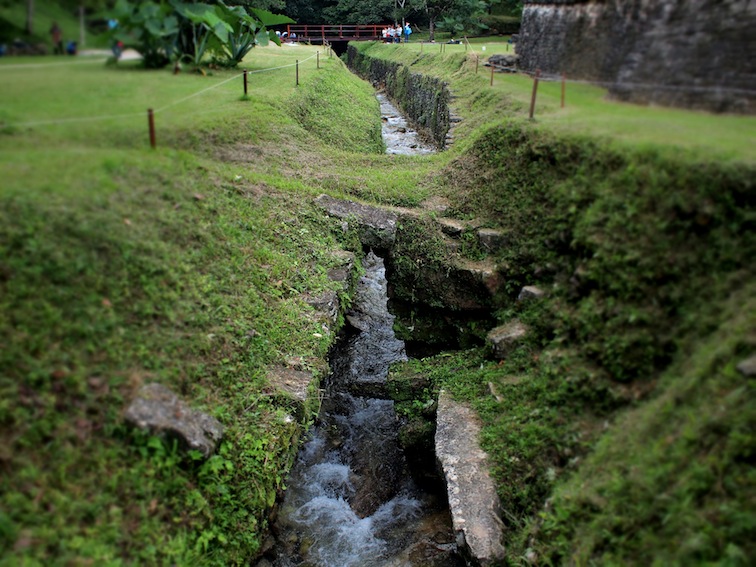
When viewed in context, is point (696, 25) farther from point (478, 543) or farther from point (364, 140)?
point (364, 140)

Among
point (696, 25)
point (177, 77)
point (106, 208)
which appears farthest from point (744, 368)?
point (177, 77)

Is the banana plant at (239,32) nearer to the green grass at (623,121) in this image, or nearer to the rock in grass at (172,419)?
the green grass at (623,121)

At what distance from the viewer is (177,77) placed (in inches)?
329

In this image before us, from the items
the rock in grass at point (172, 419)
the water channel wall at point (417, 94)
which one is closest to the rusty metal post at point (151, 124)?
the rock in grass at point (172, 419)

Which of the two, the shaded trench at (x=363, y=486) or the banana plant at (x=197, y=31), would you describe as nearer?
the shaded trench at (x=363, y=486)

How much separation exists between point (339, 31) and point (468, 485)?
4099 centimetres

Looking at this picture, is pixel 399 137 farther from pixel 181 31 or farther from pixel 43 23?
pixel 43 23

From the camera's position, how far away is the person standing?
6.01 meters

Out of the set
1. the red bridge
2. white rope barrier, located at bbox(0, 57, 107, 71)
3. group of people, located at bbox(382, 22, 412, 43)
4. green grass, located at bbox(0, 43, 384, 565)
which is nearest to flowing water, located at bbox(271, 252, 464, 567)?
green grass, located at bbox(0, 43, 384, 565)

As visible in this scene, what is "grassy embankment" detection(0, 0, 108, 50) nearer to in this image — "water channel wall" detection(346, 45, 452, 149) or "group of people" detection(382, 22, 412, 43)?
"water channel wall" detection(346, 45, 452, 149)

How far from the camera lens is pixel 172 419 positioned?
190 inches

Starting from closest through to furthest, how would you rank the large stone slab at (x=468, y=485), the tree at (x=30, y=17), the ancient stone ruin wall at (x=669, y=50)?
the large stone slab at (x=468, y=485) < the tree at (x=30, y=17) < the ancient stone ruin wall at (x=669, y=50)

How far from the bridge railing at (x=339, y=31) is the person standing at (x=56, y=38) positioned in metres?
36.4

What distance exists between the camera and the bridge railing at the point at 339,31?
4028cm
